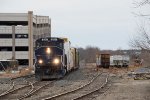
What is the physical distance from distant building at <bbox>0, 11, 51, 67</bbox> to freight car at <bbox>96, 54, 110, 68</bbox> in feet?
93.0

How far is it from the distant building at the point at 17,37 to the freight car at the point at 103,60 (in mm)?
28360

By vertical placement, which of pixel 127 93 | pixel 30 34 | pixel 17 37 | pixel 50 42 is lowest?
pixel 127 93

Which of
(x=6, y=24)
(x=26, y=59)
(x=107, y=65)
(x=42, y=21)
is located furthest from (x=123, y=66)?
(x=42, y=21)

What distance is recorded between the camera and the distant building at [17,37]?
335 feet

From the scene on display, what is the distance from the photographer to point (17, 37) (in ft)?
338

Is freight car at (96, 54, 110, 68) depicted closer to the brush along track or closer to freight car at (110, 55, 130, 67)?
freight car at (110, 55, 130, 67)

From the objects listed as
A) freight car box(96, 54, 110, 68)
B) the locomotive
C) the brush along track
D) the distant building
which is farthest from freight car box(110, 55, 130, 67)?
the brush along track

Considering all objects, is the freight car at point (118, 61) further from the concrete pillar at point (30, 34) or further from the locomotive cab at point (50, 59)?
the locomotive cab at point (50, 59)

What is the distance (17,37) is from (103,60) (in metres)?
32.7

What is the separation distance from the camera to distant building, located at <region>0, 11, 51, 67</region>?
10225cm

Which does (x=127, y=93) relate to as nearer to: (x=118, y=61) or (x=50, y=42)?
(x=50, y=42)

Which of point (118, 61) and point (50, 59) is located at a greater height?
point (118, 61)

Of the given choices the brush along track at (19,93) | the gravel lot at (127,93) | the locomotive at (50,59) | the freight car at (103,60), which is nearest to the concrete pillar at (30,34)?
the freight car at (103,60)

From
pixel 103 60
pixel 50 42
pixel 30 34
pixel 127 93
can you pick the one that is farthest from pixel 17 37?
pixel 127 93
